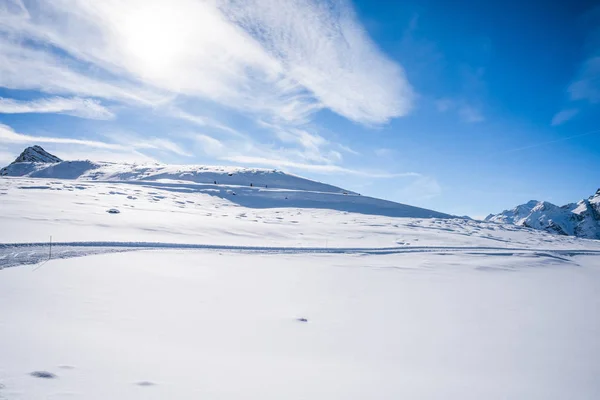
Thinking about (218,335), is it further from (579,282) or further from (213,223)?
(213,223)

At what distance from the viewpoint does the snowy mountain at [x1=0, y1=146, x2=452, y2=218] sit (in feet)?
175

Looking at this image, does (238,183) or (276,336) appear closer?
(276,336)

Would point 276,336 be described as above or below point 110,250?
below

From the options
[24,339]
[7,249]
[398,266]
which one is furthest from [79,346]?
[398,266]

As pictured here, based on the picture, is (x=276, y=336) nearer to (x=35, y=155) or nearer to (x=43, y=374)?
(x=43, y=374)

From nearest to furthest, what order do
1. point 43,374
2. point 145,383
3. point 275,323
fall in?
point 43,374 → point 145,383 → point 275,323

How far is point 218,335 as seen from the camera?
596 cm

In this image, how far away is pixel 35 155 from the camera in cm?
13688

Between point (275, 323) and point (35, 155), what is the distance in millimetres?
174013

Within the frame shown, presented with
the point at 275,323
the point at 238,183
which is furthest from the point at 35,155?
the point at 275,323

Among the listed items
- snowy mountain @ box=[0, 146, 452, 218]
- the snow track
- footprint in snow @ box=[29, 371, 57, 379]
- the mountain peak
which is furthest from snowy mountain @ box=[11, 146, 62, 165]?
footprint in snow @ box=[29, 371, 57, 379]

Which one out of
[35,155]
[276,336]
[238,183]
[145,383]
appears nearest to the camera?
[145,383]

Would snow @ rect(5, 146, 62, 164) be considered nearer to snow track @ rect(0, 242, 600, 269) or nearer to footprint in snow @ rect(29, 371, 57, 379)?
snow track @ rect(0, 242, 600, 269)

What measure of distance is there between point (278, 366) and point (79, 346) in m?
2.90
